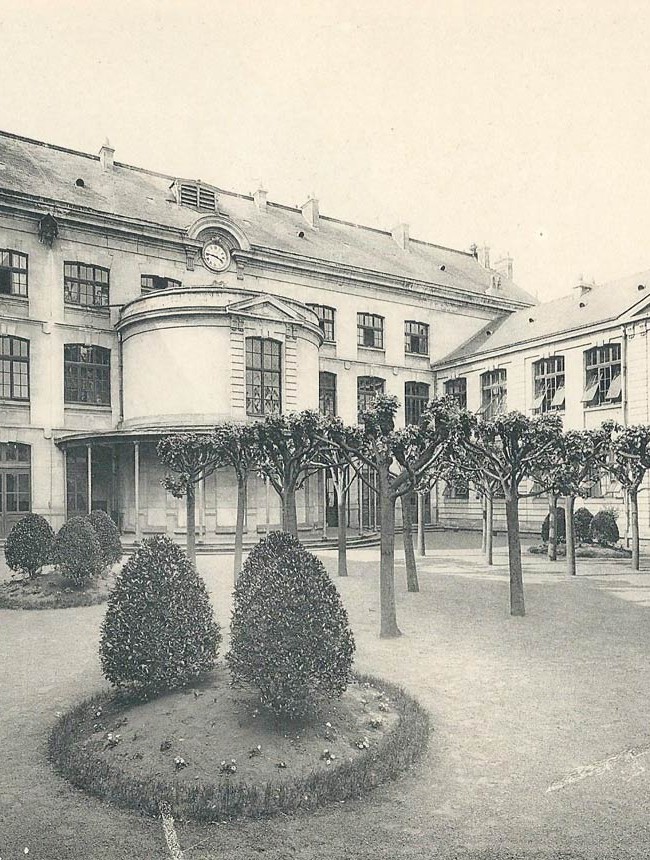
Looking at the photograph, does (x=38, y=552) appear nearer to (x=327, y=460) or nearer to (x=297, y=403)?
(x=327, y=460)

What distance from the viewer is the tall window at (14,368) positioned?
26828 millimetres

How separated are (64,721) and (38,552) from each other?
8895 millimetres

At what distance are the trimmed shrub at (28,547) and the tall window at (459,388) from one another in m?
25.7

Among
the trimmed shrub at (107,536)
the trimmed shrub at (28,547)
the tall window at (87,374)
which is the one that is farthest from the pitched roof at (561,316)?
the trimmed shrub at (28,547)

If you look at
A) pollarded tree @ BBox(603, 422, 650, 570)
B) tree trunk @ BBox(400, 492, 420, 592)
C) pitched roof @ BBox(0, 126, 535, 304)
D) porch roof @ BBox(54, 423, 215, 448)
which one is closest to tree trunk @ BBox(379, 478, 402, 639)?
tree trunk @ BBox(400, 492, 420, 592)

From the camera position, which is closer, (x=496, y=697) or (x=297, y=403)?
(x=496, y=697)

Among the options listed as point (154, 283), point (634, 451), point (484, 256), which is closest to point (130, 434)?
point (154, 283)

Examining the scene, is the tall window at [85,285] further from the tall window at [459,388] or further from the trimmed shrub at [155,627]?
the trimmed shrub at [155,627]

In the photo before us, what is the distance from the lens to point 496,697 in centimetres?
812

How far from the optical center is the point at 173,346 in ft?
87.5

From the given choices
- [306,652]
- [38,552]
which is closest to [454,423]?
[306,652]

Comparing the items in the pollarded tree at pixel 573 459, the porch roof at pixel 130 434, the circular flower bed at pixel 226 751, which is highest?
the porch roof at pixel 130 434

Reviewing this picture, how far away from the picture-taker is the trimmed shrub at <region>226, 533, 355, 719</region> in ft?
20.9

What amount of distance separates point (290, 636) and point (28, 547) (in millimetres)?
10683
